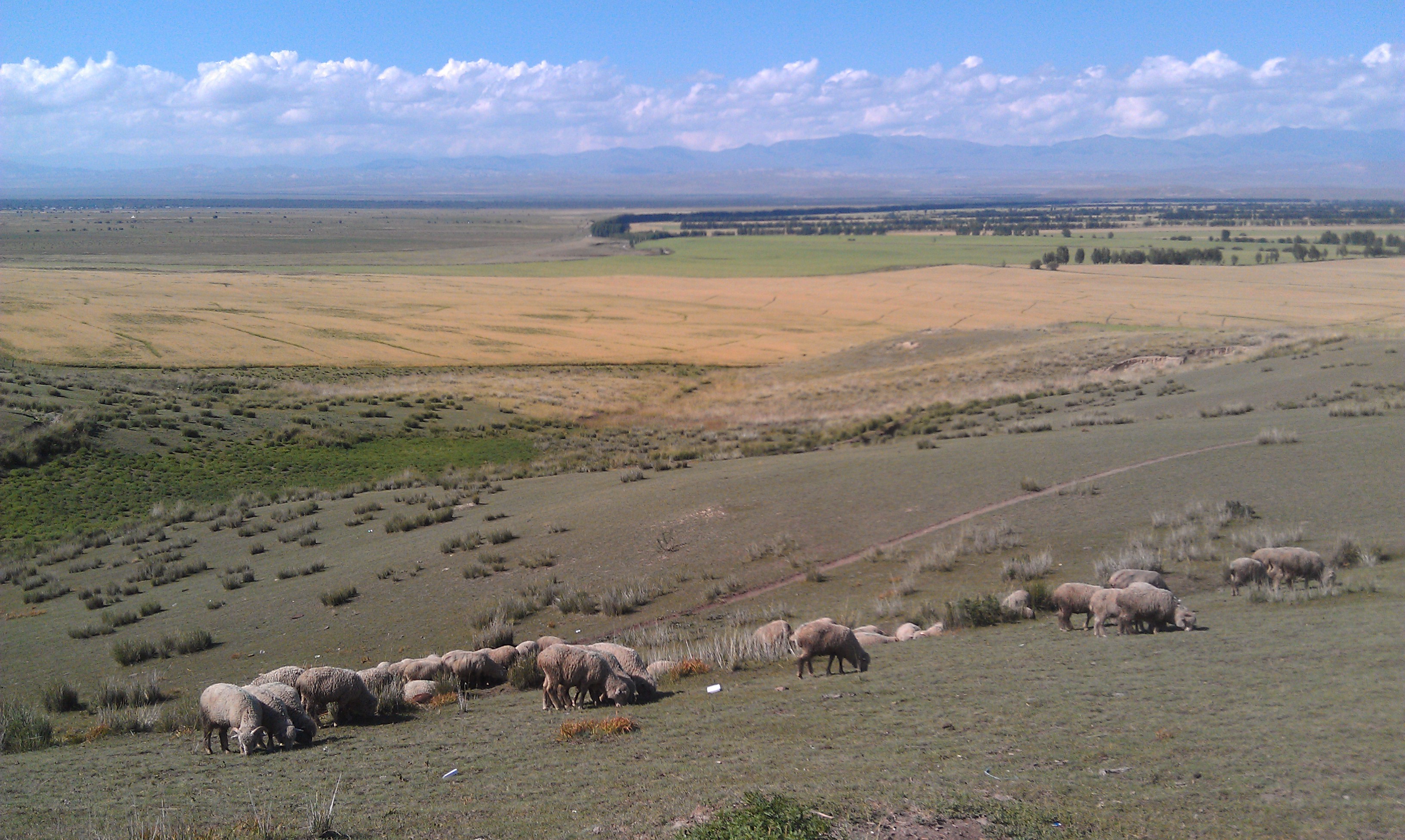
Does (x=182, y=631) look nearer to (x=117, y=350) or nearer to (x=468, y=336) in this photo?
(x=117, y=350)

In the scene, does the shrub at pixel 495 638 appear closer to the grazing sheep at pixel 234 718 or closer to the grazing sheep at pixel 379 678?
the grazing sheep at pixel 379 678

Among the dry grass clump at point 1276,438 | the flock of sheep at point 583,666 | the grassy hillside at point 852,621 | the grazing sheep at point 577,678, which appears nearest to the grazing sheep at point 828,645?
the flock of sheep at point 583,666

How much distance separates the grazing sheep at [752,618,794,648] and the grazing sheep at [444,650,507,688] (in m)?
3.33

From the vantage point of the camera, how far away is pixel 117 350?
4800cm

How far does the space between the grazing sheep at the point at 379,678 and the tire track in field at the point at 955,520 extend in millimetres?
4429

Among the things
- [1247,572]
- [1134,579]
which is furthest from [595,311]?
[1247,572]

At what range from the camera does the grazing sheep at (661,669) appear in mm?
10867

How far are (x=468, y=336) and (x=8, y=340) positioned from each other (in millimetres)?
25415

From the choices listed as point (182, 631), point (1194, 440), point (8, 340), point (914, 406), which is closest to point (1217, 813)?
point (182, 631)

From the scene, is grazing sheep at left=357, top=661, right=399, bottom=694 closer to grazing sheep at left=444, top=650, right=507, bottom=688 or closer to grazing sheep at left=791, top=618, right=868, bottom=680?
grazing sheep at left=444, top=650, right=507, bottom=688

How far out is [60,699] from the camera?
11.0 metres

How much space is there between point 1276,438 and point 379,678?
735 inches

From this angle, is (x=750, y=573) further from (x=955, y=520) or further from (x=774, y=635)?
(x=955, y=520)

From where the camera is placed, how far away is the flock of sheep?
27.7 ft
